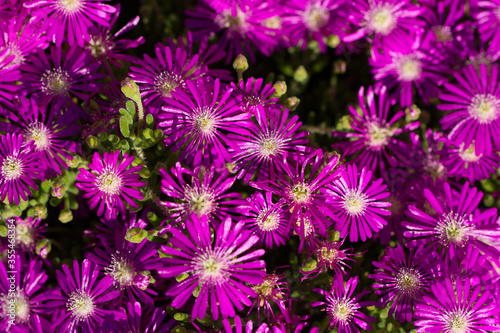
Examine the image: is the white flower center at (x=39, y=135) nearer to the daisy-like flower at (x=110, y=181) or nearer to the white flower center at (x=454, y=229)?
the daisy-like flower at (x=110, y=181)

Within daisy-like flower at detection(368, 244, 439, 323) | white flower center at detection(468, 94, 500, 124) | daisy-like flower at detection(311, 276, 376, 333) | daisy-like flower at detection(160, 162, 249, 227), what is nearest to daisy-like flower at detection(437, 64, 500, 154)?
white flower center at detection(468, 94, 500, 124)

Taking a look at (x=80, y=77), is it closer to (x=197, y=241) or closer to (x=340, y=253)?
(x=197, y=241)

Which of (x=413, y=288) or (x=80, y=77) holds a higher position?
(x=80, y=77)

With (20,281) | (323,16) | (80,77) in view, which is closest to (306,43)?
(323,16)

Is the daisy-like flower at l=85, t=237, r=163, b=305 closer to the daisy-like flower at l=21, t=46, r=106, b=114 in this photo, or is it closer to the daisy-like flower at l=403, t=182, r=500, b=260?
the daisy-like flower at l=21, t=46, r=106, b=114

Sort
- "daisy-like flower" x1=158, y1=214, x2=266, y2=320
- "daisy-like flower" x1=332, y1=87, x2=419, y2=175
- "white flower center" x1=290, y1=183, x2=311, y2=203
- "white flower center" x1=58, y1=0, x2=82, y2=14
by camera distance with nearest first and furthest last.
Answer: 1. "daisy-like flower" x1=158, y1=214, x2=266, y2=320
2. "white flower center" x1=290, y1=183, x2=311, y2=203
3. "white flower center" x1=58, y1=0, x2=82, y2=14
4. "daisy-like flower" x1=332, y1=87, x2=419, y2=175

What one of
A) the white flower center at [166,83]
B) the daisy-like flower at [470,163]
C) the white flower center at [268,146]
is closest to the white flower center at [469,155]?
the daisy-like flower at [470,163]
